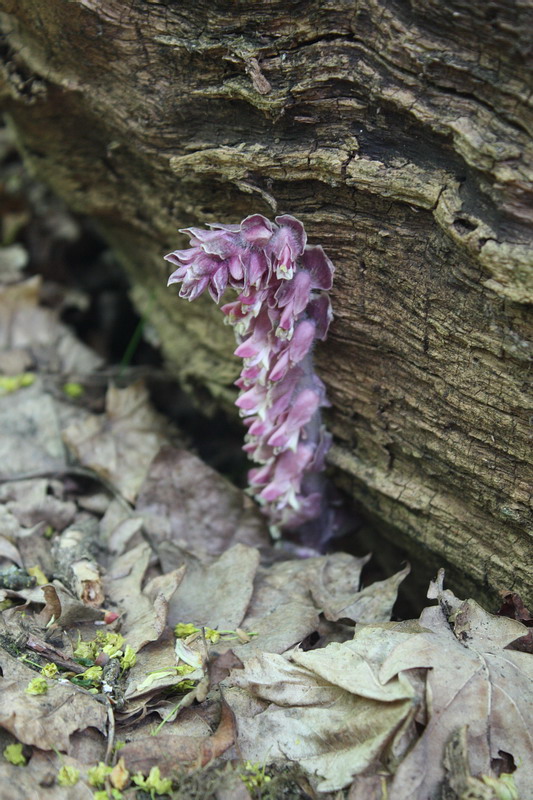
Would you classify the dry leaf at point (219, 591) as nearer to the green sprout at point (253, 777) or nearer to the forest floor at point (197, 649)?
the forest floor at point (197, 649)

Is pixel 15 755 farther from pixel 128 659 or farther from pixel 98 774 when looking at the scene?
pixel 128 659

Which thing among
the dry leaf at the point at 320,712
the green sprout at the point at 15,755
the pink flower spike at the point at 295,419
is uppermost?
the pink flower spike at the point at 295,419

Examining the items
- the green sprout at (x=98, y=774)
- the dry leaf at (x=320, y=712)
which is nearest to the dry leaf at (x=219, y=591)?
the dry leaf at (x=320, y=712)

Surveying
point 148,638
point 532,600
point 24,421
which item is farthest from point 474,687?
point 24,421

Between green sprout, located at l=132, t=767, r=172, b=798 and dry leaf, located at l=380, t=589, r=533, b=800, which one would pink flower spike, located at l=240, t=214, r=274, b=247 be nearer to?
dry leaf, located at l=380, t=589, r=533, b=800

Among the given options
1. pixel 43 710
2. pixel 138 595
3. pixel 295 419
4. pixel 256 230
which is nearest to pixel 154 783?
pixel 43 710
